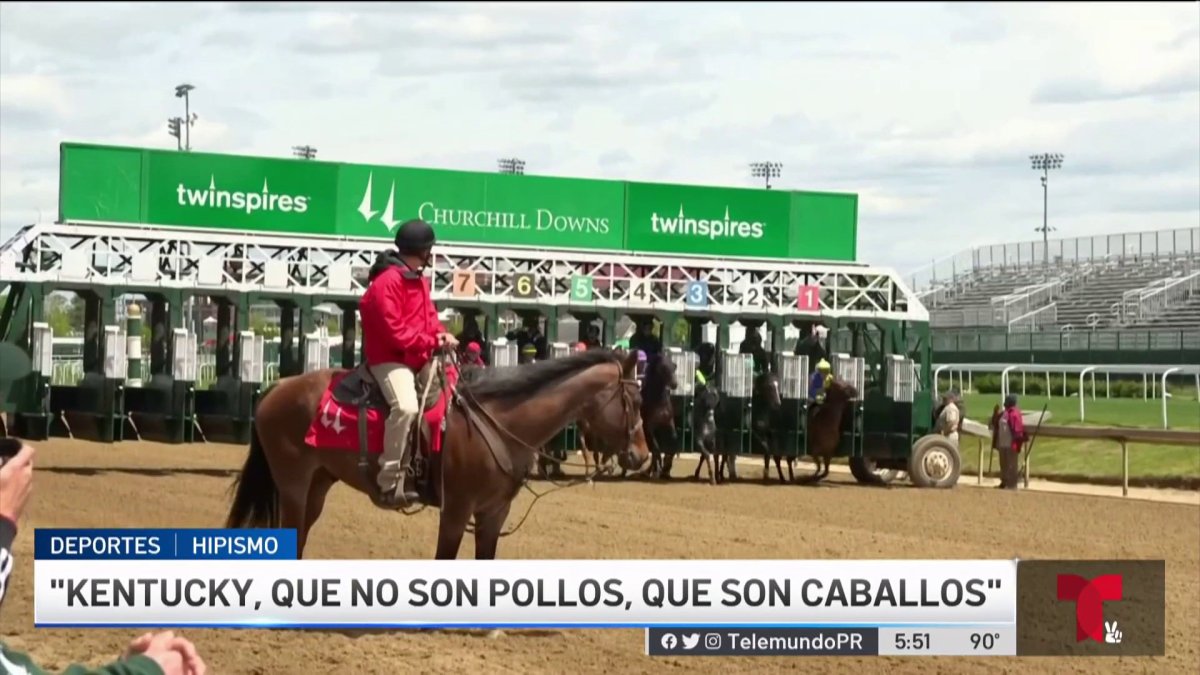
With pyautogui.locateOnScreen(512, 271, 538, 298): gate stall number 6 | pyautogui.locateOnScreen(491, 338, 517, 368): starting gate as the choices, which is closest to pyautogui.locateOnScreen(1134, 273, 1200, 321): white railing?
pyautogui.locateOnScreen(512, 271, 538, 298): gate stall number 6

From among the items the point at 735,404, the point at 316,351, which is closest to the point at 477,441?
the point at 316,351

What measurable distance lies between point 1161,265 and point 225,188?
24152mm

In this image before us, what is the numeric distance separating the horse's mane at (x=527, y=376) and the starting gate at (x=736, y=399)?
41.6 ft

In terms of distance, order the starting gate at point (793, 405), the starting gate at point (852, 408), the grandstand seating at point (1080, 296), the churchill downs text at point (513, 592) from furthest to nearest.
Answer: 1. the grandstand seating at point (1080, 296)
2. the starting gate at point (852, 408)
3. the starting gate at point (793, 405)
4. the churchill downs text at point (513, 592)

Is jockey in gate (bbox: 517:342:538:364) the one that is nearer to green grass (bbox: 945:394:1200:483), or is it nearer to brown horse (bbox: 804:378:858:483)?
brown horse (bbox: 804:378:858:483)

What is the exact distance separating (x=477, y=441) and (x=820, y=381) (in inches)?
553

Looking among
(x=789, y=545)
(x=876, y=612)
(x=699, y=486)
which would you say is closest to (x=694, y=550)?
(x=789, y=545)

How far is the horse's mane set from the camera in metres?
9.40

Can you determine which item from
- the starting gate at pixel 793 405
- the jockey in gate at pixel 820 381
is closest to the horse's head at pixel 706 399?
the starting gate at pixel 793 405

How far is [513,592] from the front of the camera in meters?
7.22

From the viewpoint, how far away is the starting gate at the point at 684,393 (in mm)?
21422

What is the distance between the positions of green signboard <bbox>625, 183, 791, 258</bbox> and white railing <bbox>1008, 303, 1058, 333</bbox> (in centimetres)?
1569

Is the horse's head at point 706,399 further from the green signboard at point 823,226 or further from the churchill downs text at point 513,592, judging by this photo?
the churchill downs text at point 513,592

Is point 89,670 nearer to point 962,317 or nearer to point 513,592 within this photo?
point 513,592
